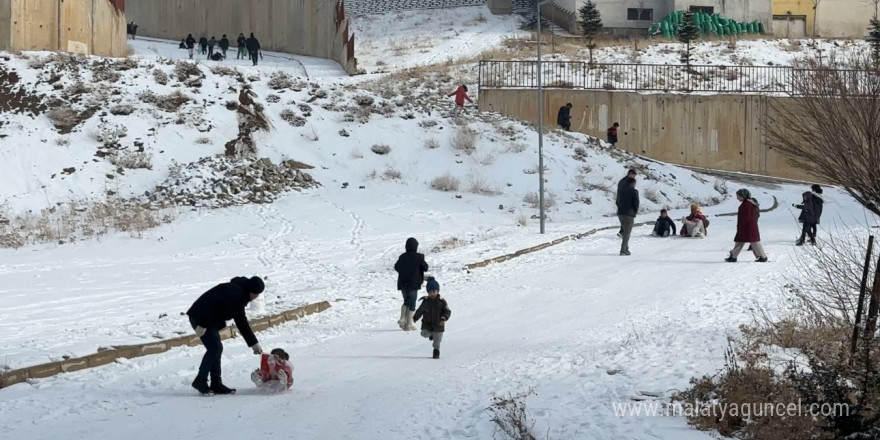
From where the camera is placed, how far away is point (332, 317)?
1745 centimetres

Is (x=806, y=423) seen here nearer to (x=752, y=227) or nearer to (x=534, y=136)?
(x=752, y=227)

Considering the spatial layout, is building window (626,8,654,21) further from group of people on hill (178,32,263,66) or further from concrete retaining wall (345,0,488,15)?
group of people on hill (178,32,263,66)

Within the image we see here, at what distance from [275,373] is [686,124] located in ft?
116

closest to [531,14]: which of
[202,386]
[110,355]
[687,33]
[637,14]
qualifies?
[637,14]

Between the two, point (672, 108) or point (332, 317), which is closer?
point (332, 317)

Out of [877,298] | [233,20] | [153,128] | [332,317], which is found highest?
[233,20]

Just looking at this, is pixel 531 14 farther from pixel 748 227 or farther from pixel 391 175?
pixel 748 227

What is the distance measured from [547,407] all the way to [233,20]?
157 feet

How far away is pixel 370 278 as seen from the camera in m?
21.5

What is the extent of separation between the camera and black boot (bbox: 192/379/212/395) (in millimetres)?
11781

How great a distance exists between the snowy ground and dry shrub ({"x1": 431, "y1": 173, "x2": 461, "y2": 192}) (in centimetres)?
45

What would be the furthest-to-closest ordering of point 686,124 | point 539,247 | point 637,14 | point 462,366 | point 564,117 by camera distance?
1. point 637,14
2. point 686,124
3. point 564,117
4. point 539,247
5. point 462,366

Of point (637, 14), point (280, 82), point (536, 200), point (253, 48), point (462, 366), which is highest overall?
point (637, 14)

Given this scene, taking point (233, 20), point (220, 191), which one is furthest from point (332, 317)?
point (233, 20)
